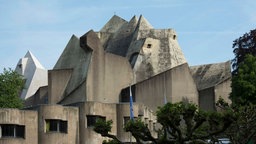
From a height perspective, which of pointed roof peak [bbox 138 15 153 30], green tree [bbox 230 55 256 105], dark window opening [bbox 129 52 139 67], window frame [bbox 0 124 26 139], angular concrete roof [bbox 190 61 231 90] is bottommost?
window frame [bbox 0 124 26 139]

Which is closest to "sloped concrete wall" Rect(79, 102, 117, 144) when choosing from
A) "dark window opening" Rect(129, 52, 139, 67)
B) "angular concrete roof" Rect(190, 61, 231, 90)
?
"angular concrete roof" Rect(190, 61, 231, 90)

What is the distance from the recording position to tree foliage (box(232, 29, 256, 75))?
61.6 m

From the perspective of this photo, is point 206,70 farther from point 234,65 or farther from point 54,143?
point 54,143

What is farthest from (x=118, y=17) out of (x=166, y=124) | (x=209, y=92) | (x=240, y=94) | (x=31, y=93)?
(x=166, y=124)

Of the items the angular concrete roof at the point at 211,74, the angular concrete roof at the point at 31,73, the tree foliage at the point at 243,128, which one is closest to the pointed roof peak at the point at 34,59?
the angular concrete roof at the point at 31,73

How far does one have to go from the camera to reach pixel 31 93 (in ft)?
266

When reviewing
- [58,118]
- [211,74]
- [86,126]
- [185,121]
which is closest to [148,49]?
[211,74]

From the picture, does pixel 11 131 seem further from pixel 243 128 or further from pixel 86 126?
pixel 243 128

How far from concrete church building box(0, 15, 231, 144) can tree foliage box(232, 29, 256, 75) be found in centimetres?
483

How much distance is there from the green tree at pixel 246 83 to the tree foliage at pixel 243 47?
309 inches

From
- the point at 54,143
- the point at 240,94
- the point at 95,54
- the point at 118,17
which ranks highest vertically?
the point at 118,17

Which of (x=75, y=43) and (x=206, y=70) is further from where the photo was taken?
(x=206, y=70)

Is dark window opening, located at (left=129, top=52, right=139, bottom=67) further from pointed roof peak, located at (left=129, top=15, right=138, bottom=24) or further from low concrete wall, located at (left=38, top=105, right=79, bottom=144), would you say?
low concrete wall, located at (left=38, top=105, right=79, bottom=144)

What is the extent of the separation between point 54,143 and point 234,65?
23436 millimetres
